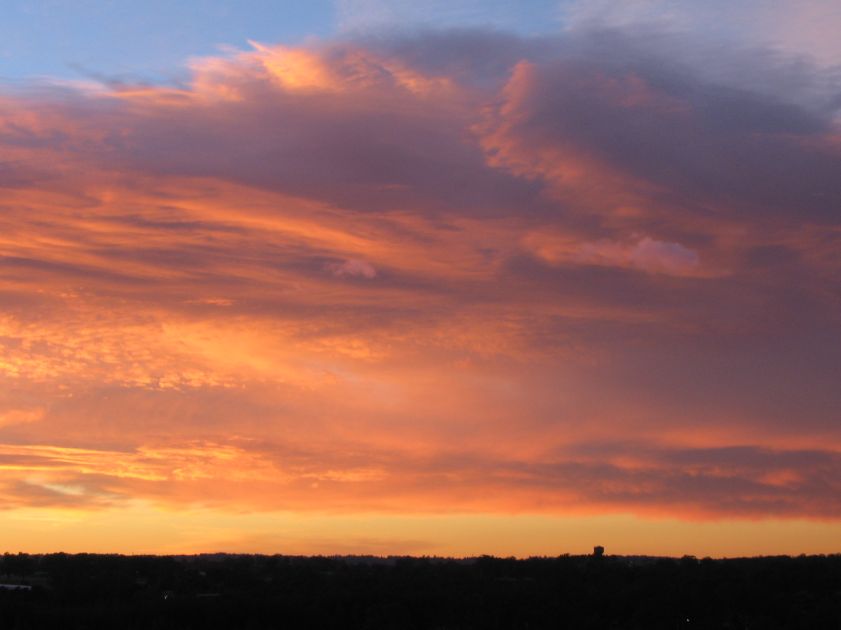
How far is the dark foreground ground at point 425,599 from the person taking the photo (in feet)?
187

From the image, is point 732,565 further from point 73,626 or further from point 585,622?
point 73,626

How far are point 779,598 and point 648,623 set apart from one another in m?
9.23

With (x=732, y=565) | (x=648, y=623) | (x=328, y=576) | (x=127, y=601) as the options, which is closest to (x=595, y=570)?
(x=732, y=565)

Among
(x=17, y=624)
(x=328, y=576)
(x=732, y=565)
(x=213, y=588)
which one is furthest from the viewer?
(x=732, y=565)

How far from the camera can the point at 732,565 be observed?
290 feet

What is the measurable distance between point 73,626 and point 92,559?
44579 millimetres

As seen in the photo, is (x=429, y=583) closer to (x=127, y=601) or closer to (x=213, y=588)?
(x=213, y=588)

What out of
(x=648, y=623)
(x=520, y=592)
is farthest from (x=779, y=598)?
(x=520, y=592)

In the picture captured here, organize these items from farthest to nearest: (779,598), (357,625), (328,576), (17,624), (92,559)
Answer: (92,559), (328,576), (779,598), (357,625), (17,624)

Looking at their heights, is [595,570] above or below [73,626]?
above

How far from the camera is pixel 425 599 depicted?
6222 centimetres

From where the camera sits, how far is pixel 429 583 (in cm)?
7256

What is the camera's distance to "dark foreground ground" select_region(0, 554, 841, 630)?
57.1m

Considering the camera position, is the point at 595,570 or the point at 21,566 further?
the point at 21,566
